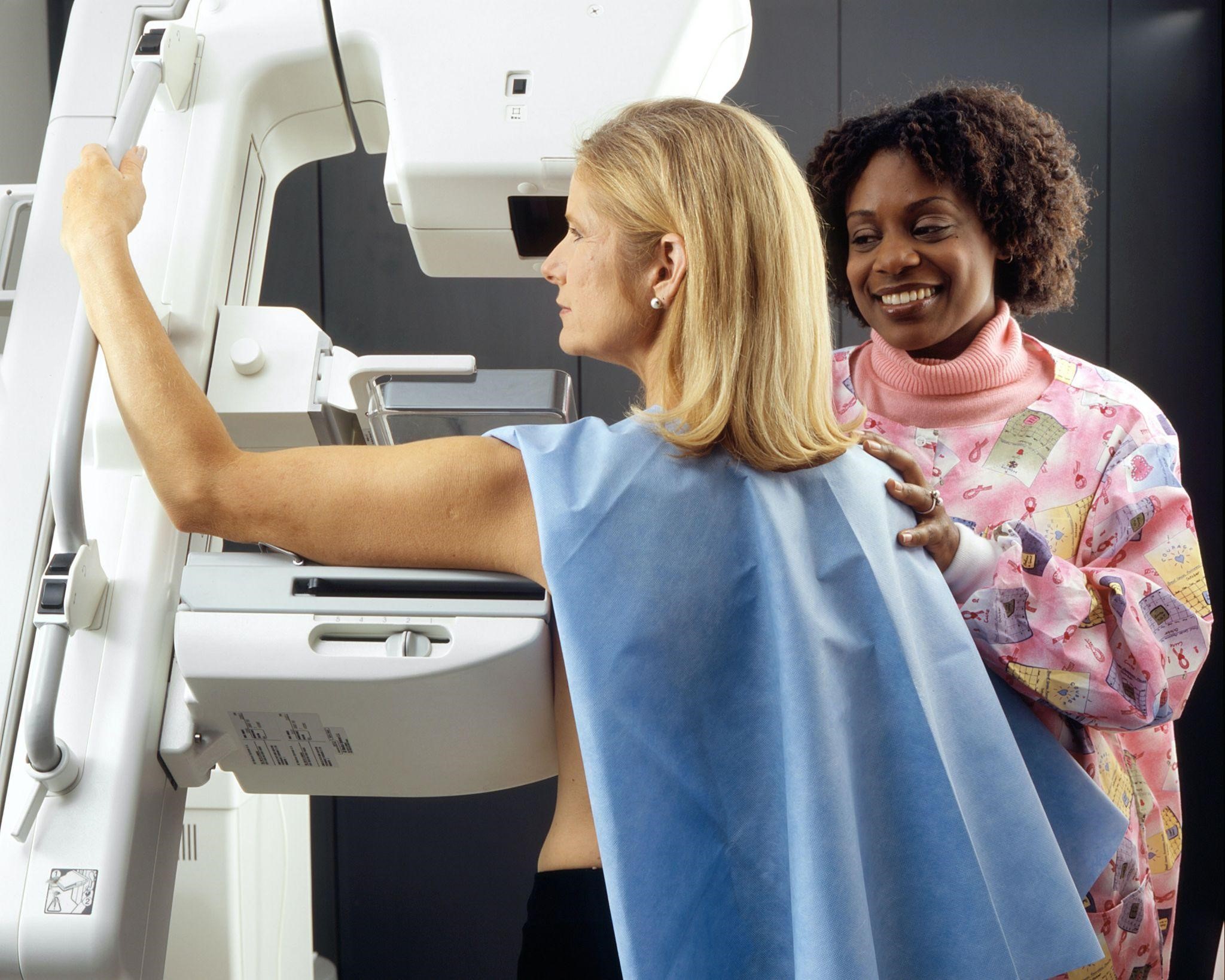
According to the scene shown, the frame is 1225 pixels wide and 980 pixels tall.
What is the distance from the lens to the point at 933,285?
1.46 meters

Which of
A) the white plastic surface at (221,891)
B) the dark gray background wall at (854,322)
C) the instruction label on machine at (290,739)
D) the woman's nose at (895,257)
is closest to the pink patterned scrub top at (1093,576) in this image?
the woman's nose at (895,257)

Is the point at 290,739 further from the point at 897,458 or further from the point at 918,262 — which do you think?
the point at 918,262

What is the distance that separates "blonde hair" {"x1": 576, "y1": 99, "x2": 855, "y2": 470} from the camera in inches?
38.9

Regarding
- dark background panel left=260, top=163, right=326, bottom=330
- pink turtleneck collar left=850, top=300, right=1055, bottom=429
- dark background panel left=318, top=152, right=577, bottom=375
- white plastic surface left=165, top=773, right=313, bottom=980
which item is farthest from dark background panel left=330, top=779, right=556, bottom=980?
pink turtleneck collar left=850, top=300, right=1055, bottom=429

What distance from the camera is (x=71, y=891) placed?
1085 mm

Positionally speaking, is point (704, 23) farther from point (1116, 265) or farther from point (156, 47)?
point (1116, 265)

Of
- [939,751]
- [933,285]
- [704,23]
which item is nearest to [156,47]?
[704,23]

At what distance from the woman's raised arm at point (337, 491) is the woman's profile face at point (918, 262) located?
682 millimetres

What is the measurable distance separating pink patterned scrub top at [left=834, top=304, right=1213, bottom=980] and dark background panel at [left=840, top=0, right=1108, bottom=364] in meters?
1.39

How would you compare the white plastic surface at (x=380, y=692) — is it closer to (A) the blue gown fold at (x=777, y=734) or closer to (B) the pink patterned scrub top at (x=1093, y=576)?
(A) the blue gown fold at (x=777, y=734)

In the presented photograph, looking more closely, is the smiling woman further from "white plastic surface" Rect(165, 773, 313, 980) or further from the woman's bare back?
"white plastic surface" Rect(165, 773, 313, 980)

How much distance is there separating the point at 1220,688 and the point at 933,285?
5.95 ft

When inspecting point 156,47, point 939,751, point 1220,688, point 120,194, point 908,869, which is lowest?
point 1220,688

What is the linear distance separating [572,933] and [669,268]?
23.6 inches
